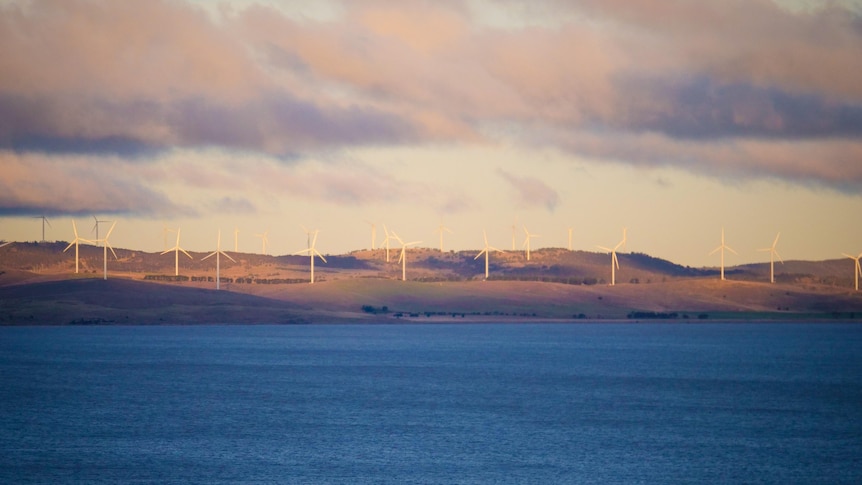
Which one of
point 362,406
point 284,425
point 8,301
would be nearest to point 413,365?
point 362,406

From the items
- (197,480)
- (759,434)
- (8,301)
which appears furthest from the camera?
(8,301)

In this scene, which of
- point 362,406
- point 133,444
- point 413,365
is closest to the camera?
point 133,444

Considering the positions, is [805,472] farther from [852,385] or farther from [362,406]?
[852,385]

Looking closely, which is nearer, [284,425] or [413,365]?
[284,425]

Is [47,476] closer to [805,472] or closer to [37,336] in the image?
[805,472]

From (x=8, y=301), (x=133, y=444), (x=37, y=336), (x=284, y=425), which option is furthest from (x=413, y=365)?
(x=8, y=301)

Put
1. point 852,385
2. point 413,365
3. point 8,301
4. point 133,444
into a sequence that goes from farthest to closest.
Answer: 1. point 8,301
2. point 413,365
3. point 852,385
4. point 133,444
